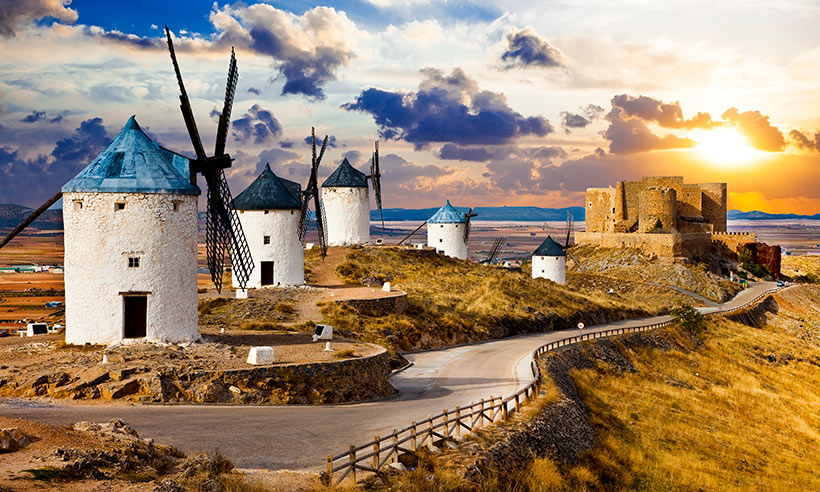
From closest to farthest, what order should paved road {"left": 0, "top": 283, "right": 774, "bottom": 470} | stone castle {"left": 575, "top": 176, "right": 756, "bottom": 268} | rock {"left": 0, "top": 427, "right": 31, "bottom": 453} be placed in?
rock {"left": 0, "top": 427, "right": 31, "bottom": 453} → paved road {"left": 0, "top": 283, "right": 774, "bottom": 470} → stone castle {"left": 575, "top": 176, "right": 756, "bottom": 268}

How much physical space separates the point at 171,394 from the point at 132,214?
23.9 ft

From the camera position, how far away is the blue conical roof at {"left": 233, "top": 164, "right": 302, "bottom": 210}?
46294mm

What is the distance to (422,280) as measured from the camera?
57.8 m

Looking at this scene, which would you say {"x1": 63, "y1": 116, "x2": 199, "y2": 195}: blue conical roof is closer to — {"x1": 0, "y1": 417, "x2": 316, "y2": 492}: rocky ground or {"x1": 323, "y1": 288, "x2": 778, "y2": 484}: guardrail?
{"x1": 0, "y1": 417, "x2": 316, "y2": 492}: rocky ground

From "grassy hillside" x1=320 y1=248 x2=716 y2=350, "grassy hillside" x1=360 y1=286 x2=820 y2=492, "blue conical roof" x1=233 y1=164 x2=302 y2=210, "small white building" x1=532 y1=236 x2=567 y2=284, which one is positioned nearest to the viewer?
"grassy hillside" x1=360 y1=286 x2=820 y2=492

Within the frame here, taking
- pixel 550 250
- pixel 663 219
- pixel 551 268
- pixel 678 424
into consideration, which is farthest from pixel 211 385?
pixel 663 219

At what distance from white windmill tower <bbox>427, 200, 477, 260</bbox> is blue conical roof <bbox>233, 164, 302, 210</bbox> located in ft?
95.1

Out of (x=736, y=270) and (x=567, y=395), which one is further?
(x=736, y=270)

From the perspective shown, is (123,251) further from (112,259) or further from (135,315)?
(135,315)

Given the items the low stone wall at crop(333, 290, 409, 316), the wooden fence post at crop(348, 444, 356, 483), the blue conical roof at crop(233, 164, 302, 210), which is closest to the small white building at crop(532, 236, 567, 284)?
the low stone wall at crop(333, 290, 409, 316)

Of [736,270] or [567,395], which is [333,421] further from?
[736,270]

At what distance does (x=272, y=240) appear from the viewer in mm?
46500

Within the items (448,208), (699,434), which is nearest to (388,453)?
(699,434)

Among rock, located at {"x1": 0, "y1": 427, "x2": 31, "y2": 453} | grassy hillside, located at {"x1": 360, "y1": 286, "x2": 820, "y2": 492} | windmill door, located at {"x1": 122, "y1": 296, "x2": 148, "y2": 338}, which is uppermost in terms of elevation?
windmill door, located at {"x1": 122, "y1": 296, "x2": 148, "y2": 338}
